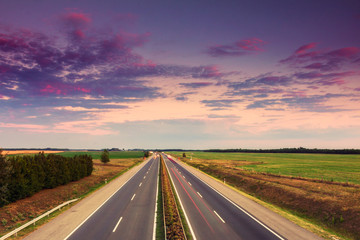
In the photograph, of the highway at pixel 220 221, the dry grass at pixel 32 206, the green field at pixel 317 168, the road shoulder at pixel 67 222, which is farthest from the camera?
the green field at pixel 317 168

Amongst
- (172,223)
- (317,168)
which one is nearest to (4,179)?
(172,223)

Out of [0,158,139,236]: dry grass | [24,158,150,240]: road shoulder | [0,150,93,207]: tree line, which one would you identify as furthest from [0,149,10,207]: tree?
[24,158,150,240]: road shoulder

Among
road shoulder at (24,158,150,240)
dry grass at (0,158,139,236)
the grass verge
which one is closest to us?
the grass verge

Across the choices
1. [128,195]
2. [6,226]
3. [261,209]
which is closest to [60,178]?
[128,195]

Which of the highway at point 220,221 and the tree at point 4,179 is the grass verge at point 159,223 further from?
the tree at point 4,179

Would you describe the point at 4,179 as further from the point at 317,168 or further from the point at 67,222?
the point at 317,168

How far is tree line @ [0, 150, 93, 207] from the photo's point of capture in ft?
68.5

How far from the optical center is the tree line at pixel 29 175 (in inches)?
822

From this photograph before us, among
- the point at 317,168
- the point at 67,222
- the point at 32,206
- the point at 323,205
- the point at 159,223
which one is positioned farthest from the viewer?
the point at 317,168

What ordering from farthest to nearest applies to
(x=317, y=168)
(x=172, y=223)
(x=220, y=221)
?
(x=317, y=168) < (x=220, y=221) < (x=172, y=223)

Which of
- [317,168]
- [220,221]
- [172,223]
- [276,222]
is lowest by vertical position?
[317,168]

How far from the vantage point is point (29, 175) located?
25.0 metres

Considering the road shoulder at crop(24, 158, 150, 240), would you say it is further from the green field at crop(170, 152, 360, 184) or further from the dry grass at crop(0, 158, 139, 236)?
the green field at crop(170, 152, 360, 184)

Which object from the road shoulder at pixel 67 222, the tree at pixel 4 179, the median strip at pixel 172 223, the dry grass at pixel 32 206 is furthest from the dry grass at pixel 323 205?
the tree at pixel 4 179
